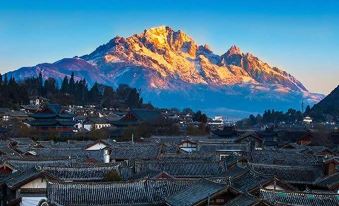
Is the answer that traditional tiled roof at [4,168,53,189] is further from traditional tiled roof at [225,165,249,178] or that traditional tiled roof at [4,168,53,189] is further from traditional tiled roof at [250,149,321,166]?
traditional tiled roof at [250,149,321,166]

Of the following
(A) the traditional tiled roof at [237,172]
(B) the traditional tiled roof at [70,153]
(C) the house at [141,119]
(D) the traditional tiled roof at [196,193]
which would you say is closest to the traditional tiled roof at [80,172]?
(A) the traditional tiled roof at [237,172]

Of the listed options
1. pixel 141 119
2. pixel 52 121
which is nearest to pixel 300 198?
pixel 52 121

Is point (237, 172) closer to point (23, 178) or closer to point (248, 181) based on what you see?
point (248, 181)

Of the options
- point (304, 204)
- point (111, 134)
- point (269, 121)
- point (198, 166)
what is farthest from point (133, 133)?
point (269, 121)

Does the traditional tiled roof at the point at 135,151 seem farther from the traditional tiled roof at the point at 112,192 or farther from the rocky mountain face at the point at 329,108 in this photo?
the rocky mountain face at the point at 329,108

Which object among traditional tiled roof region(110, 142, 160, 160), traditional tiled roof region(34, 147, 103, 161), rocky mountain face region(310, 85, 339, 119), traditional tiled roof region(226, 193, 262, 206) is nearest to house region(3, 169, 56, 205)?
traditional tiled roof region(226, 193, 262, 206)

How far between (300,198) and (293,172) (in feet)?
33.4

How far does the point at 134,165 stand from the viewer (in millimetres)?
34062

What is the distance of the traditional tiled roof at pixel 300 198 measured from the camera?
23141mm

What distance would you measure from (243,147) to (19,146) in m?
18.0

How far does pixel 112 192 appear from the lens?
26.6 m

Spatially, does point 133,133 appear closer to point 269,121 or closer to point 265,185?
point 265,185

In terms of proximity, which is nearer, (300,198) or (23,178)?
(300,198)

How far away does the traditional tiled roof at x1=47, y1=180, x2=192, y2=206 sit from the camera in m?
25.9
